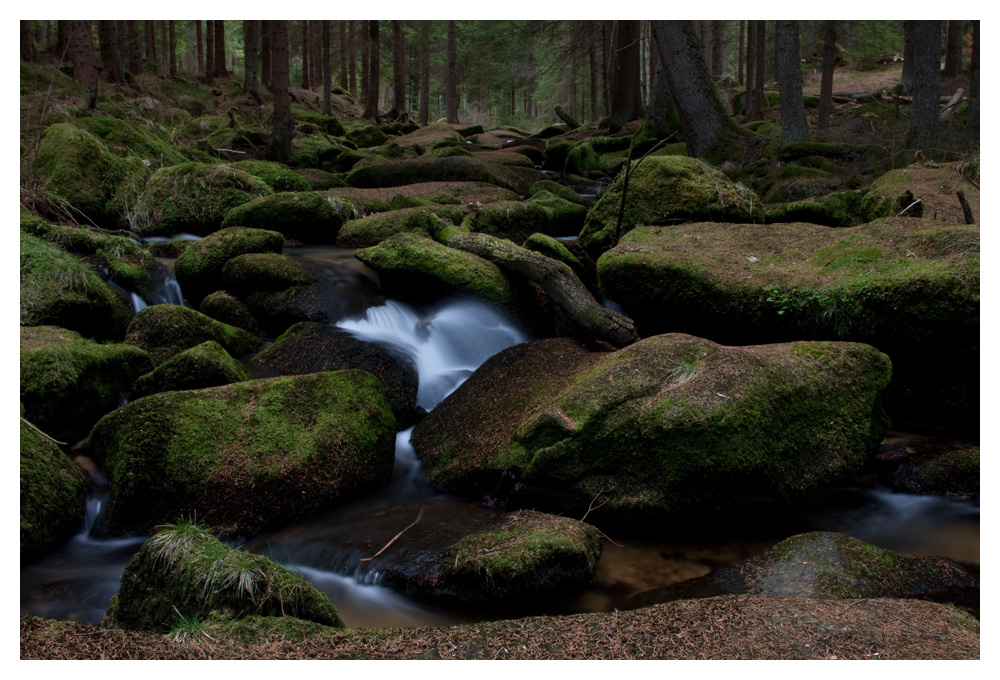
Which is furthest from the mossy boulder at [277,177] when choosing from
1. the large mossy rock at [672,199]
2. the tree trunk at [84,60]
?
the large mossy rock at [672,199]

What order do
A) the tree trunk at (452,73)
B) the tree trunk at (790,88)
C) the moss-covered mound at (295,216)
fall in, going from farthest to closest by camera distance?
the tree trunk at (452,73) → the tree trunk at (790,88) → the moss-covered mound at (295,216)

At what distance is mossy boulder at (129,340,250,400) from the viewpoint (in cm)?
561

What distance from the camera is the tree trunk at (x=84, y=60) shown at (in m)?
15.8

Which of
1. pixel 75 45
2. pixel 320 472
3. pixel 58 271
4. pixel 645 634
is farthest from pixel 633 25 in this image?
pixel 645 634

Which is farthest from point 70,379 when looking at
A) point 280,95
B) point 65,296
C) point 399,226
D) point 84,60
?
point 84,60

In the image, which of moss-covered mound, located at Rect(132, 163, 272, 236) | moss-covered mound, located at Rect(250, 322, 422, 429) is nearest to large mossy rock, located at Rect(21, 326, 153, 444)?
moss-covered mound, located at Rect(250, 322, 422, 429)

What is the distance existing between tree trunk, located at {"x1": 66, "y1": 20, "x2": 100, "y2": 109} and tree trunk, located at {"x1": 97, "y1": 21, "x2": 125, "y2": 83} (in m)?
4.79

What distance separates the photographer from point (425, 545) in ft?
14.5

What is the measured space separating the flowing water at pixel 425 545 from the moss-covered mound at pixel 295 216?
5.50 meters

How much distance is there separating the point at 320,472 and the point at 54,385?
2319 mm

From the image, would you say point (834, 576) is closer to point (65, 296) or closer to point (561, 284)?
point (561, 284)

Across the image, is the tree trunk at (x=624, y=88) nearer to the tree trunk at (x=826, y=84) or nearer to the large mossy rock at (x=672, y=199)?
the tree trunk at (x=826, y=84)

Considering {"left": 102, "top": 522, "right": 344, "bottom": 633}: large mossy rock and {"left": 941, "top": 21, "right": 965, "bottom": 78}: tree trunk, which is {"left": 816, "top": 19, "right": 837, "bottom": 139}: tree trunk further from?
{"left": 102, "top": 522, "right": 344, "bottom": 633}: large mossy rock

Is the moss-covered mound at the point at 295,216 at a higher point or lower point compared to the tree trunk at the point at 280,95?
lower
